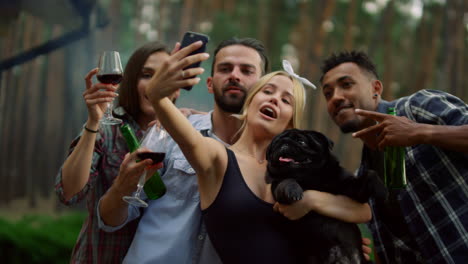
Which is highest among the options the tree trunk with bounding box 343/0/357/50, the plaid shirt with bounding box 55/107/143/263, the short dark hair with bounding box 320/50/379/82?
the tree trunk with bounding box 343/0/357/50

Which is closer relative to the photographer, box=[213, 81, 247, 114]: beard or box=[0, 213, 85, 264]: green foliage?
box=[213, 81, 247, 114]: beard

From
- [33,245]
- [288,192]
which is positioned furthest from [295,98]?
[33,245]

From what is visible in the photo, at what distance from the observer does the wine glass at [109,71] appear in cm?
244

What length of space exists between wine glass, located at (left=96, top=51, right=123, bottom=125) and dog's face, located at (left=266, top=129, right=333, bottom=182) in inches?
34.8

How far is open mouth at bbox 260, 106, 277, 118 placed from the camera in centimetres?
254

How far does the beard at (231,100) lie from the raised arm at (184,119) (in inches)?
28.6

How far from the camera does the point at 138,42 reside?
18062mm

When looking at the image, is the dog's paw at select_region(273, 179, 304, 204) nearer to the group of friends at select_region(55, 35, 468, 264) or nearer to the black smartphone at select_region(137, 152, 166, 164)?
the group of friends at select_region(55, 35, 468, 264)

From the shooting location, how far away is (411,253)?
114 inches

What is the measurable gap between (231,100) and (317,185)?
92 centimetres

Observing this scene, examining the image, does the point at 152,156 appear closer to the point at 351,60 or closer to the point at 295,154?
the point at 295,154

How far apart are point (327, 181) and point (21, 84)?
11.4m

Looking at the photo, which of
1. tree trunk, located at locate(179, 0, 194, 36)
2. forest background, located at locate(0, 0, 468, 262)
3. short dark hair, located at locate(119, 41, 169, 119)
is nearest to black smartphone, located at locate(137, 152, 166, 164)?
short dark hair, located at locate(119, 41, 169, 119)

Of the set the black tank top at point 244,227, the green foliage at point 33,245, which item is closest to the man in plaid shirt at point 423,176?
the black tank top at point 244,227
